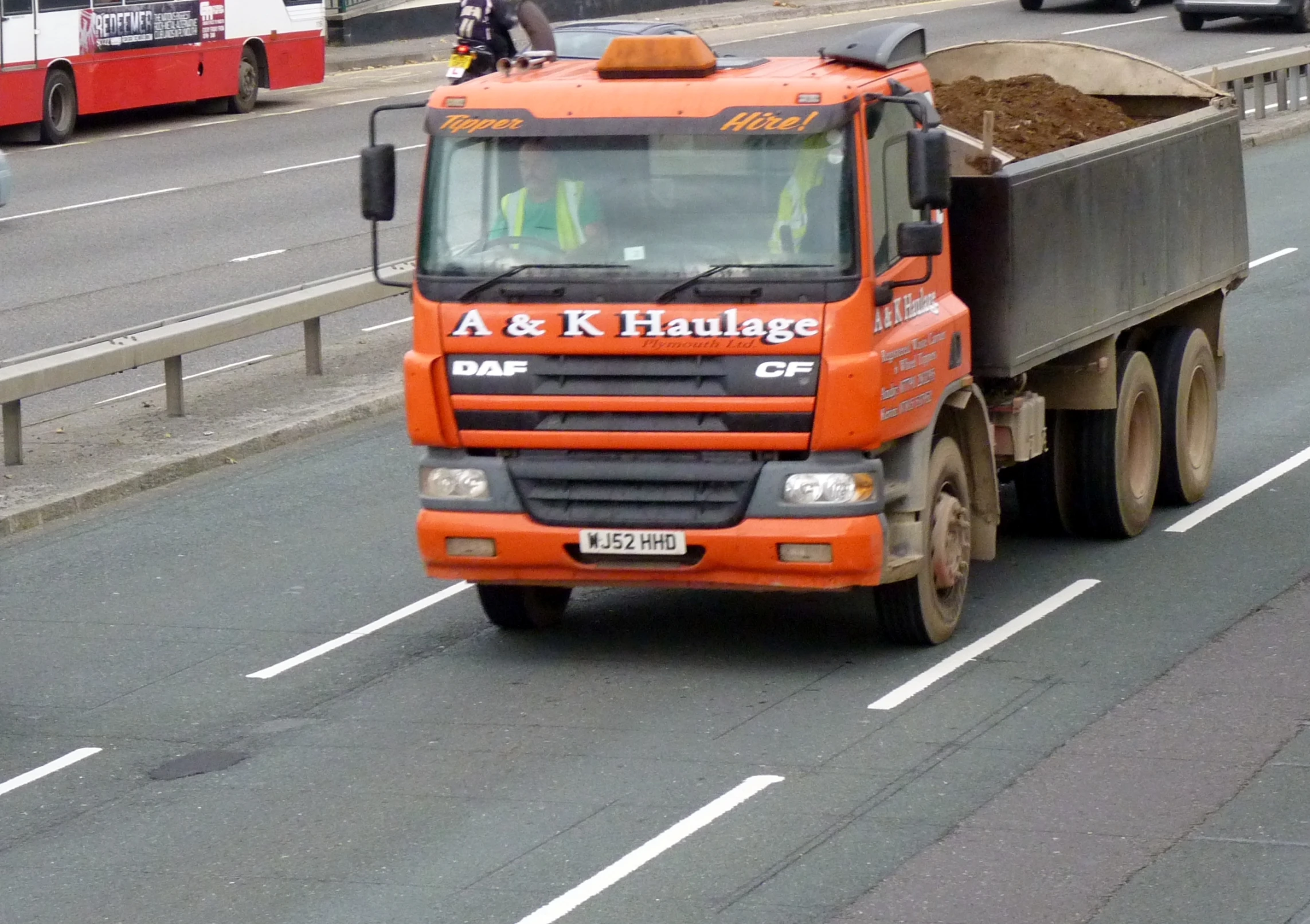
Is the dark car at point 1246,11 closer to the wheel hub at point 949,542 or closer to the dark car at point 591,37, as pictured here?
the dark car at point 591,37

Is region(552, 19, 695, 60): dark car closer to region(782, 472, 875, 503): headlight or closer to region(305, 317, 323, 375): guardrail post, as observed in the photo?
region(782, 472, 875, 503): headlight

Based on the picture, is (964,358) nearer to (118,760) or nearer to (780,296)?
(780,296)

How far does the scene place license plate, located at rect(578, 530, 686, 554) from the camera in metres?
9.21

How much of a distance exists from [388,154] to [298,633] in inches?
86.6

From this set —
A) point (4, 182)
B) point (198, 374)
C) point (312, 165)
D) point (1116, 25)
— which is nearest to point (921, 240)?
point (198, 374)

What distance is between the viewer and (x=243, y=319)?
48.6 ft

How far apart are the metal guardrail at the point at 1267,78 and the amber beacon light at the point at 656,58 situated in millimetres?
17613

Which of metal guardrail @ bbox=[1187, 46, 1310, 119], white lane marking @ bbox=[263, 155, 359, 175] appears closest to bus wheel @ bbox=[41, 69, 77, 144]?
white lane marking @ bbox=[263, 155, 359, 175]

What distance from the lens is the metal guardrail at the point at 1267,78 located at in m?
27.8

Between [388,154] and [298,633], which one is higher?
[388,154]

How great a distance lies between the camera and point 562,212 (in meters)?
9.34

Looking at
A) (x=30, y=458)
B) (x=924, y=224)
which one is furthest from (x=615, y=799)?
(x=30, y=458)

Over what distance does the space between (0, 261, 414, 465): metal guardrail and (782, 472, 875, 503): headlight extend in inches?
218

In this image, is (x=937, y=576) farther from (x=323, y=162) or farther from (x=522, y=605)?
(x=323, y=162)
